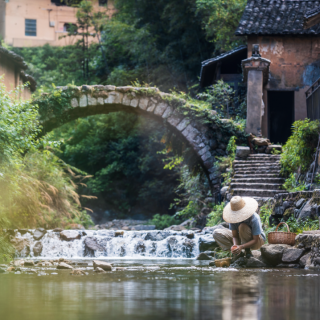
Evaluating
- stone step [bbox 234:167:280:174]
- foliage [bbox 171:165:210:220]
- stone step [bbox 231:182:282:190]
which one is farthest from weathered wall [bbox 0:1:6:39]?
stone step [bbox 231:182:282:190]

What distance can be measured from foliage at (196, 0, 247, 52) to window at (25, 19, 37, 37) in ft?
67.8

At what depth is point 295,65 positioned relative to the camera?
1683cm

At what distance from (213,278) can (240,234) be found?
4.53 feet

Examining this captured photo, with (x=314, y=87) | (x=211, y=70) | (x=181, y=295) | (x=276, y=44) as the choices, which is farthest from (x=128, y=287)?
(x=211, y=70)

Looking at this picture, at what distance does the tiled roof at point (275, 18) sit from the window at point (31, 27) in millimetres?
23911

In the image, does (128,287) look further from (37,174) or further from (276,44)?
(276,44)

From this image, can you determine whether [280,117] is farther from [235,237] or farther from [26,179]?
[235,237]

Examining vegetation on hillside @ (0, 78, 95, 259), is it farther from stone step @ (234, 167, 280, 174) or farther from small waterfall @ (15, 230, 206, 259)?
stone step @ (234, 167, 280, 174)

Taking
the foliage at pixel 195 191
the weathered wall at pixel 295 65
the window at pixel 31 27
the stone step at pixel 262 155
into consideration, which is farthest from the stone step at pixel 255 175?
the window at pixel 31 27

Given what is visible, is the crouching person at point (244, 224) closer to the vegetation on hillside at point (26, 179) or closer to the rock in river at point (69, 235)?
the vegetation on hillside at point (26, 179)

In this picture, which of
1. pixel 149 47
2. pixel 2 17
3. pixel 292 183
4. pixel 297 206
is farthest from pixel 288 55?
pixel 2 17

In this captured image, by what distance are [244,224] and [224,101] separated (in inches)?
463

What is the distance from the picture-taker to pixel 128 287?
3.88m

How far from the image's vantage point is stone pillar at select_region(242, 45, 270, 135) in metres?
13.5
